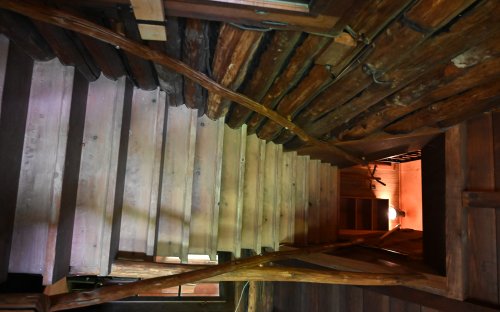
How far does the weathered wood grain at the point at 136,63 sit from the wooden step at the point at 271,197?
1.57 m

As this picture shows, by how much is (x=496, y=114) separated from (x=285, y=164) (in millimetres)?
2081

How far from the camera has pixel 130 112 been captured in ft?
8.13

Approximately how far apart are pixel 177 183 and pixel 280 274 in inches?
46.7

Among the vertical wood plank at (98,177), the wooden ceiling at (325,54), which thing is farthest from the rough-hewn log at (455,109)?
the vertical wood plank at (98,177)

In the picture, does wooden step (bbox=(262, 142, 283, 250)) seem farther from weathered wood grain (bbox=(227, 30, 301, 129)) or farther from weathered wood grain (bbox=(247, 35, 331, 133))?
weathered wood grain (bbox=(227, 30, 301, 129))

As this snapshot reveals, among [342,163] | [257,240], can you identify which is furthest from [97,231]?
[342,163]

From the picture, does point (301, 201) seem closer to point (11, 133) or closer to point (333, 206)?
point (333, 206)

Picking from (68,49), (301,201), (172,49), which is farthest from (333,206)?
(68,49)

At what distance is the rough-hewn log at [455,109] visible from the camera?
1753 millimetres

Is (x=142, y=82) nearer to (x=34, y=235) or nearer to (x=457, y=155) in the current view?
(x=34, y=235)

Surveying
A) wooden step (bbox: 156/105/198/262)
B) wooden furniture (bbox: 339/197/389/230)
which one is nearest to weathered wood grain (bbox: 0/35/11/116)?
wooden step (bbox: 156/105/198/262)

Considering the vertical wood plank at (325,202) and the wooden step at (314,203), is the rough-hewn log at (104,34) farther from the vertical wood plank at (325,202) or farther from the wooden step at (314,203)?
the vertical wood plank at (325,202)

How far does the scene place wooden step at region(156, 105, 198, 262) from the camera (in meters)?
2.67

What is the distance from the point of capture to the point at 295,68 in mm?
1651
